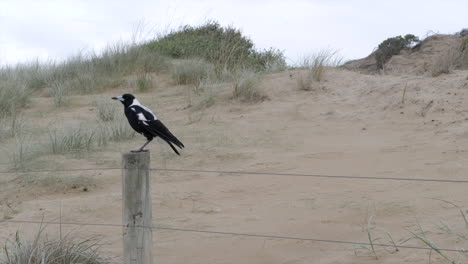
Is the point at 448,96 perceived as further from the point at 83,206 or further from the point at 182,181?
the point at 83,206

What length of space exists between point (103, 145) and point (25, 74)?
6.34 m

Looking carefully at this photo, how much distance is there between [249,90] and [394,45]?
5.32 m

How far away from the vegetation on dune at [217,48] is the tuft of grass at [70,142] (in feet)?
14.2

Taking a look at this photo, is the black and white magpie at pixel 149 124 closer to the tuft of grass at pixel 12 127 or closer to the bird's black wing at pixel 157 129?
the bird's black wing at pixel 157 129

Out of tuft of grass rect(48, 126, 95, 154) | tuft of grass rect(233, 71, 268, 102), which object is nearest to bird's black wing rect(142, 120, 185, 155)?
tuft of grass rect(48, 126, 95, 154)

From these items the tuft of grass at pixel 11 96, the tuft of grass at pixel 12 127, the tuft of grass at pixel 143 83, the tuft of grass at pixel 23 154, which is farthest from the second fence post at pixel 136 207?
the tuft of grass at pixel 143 83

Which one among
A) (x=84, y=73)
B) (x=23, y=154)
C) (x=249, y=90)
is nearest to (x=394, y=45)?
(x=249, y=90)

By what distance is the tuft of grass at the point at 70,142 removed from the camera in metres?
8.09

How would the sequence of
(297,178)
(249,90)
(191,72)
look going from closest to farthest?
(297,178) → (249,90) → (191,72)

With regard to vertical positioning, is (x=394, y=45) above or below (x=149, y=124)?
above

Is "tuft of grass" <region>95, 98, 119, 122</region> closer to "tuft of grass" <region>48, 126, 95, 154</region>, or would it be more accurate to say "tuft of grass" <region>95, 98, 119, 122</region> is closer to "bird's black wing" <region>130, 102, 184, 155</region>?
"tuft of grass" <region>48, 126, 95, 154</region>

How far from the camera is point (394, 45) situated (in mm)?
14461

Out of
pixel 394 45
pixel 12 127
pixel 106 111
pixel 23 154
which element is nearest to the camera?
pixel 23 154

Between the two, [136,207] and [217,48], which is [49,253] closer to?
[136,207]
